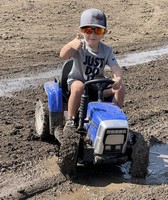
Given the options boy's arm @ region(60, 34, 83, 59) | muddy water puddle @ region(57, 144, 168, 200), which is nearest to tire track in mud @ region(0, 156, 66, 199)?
muddy water puddle @ region(57, 144, 168, 200)

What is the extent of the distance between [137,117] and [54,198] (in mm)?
2706

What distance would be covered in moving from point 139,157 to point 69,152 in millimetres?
741

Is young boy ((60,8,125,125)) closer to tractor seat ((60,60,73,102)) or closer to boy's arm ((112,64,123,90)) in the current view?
boy's arm ((112,64,123,90))

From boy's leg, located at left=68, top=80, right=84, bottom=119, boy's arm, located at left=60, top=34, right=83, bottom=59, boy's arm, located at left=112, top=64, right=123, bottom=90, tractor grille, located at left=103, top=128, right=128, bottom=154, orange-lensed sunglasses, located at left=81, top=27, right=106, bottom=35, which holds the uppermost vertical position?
orange-lensed sunglasses, located at left=81, top=27, right=106, bottom=35

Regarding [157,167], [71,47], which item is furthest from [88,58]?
[157,167]

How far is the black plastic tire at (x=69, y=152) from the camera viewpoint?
18.1ft

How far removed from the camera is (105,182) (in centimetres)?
577

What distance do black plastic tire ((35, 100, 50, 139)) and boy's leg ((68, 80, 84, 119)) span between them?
2.10 ft

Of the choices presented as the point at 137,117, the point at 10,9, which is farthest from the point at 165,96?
the point at 10,9

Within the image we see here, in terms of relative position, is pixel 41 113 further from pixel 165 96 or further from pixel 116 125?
pixel 165 96

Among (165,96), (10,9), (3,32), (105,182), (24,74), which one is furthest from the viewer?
(10,9)

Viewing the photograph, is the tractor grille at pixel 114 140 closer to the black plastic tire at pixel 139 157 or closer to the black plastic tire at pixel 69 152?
the black plastic tire at pixel 139 157

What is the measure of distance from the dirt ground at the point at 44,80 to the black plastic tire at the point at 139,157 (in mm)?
108

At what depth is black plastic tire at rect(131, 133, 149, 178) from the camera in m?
5.65
